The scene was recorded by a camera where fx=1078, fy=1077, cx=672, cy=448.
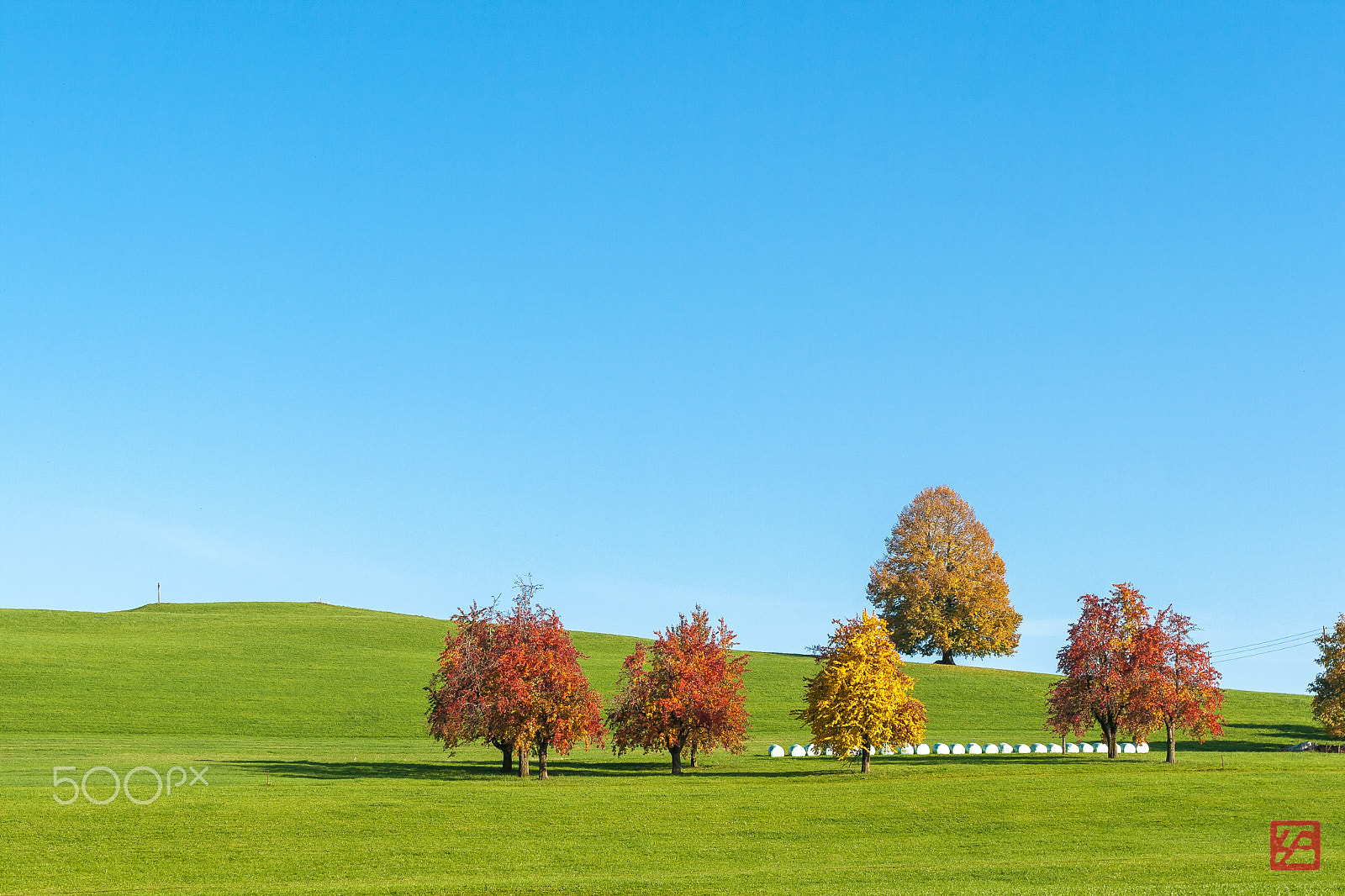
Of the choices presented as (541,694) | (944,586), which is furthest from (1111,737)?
(944,586)

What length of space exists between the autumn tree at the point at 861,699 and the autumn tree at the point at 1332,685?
3965cm

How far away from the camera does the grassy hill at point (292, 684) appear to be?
2840 inches

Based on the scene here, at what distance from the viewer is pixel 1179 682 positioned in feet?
192

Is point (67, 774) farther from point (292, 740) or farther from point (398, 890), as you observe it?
point (398, 890)

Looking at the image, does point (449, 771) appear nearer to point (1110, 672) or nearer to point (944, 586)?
point (1110, 672)

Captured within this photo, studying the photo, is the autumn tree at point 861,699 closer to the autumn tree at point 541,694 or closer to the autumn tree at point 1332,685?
the autumn tree at point 541,694

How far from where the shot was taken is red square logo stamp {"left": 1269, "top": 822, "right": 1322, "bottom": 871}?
29.0 m

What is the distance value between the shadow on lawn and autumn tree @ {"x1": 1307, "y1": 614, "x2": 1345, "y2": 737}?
43674mm

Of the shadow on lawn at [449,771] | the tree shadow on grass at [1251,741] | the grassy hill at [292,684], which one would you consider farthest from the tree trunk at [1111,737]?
the shadow on lawn at [449,771]

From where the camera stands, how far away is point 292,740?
66.0 meters

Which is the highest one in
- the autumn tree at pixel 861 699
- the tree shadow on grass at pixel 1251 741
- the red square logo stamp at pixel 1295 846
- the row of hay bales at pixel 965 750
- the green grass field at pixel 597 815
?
the autumn tree at pixel 861 699

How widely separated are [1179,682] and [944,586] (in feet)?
150

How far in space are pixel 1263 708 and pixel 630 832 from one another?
82014mm

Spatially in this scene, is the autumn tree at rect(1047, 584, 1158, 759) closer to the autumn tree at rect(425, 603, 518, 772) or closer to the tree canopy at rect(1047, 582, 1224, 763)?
the tree canopy at rect(1047, 582, 1224, 763)
